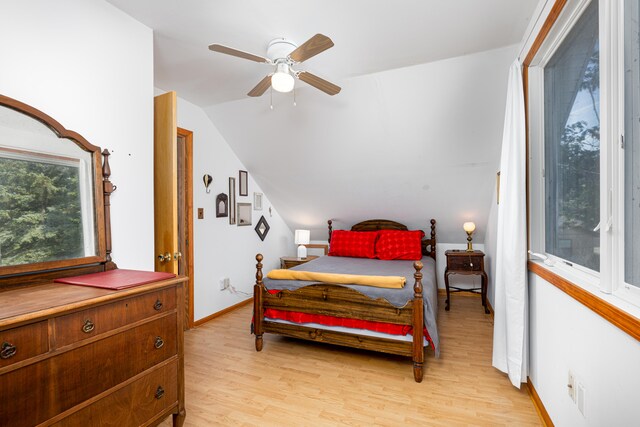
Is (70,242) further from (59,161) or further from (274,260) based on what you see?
(274,260)

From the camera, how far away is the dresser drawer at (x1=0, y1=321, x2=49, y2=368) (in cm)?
102

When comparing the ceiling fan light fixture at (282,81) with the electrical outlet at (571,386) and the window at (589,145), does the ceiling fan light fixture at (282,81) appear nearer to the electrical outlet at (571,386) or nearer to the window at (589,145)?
the window at (589,145)

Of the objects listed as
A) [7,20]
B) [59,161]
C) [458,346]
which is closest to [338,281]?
[458,346]

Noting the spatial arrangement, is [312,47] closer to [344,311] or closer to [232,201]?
[344,311]

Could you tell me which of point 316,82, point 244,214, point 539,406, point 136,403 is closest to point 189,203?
point 244,214

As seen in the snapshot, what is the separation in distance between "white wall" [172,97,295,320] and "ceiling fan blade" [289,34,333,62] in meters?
1.87

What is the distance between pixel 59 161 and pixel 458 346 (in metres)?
3.22

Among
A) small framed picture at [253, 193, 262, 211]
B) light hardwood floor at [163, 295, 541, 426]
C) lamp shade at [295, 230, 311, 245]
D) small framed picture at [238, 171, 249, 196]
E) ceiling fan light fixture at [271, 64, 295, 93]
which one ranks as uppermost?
ceiling fan light fixture at [271, 64, 295, 93]

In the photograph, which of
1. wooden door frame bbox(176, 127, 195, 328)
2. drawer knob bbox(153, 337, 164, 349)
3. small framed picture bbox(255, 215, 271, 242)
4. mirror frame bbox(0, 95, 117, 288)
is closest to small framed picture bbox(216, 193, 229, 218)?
wooden door frame bbox(176, 127, 195, 328)

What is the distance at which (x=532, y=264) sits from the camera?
2068 mm

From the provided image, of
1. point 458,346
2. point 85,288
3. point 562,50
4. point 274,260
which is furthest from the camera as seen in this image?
point 274,260

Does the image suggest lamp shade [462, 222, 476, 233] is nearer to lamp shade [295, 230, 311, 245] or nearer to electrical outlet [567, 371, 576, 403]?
lamp shade [295, 230, 311, 245]

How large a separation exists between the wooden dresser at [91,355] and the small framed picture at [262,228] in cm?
277

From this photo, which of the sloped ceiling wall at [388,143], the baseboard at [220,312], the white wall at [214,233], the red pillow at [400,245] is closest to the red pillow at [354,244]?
the red pillow at [400,245]
